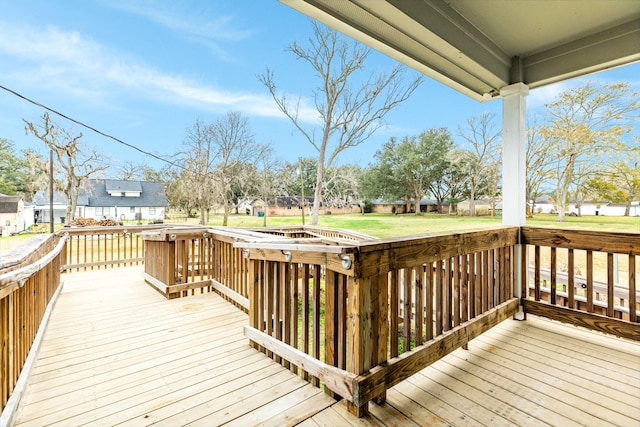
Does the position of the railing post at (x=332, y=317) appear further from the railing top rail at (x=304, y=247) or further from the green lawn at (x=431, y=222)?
the green lawn at (x=431, y=222)

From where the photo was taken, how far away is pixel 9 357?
4.59 ft

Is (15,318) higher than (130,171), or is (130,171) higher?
(130,171)

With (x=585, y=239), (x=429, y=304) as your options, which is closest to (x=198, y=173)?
(x=429, y=304)

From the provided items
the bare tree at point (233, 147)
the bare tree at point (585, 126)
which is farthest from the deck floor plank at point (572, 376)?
the bare tree at point (233, 147)

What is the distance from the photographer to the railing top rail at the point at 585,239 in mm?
2018

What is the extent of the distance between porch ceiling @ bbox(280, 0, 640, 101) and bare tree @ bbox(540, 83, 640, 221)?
1265 mm

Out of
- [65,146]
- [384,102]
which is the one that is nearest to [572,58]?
[384,102]

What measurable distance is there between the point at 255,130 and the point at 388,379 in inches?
433

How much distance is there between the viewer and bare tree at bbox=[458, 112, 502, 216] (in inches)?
174

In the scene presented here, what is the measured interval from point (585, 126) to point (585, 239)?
7.05 feet

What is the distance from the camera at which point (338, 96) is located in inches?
350

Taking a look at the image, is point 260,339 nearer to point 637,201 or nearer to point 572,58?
point 572,58

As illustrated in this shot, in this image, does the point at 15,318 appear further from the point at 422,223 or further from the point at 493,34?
the point at 422,223

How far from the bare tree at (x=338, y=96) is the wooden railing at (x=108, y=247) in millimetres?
4935
